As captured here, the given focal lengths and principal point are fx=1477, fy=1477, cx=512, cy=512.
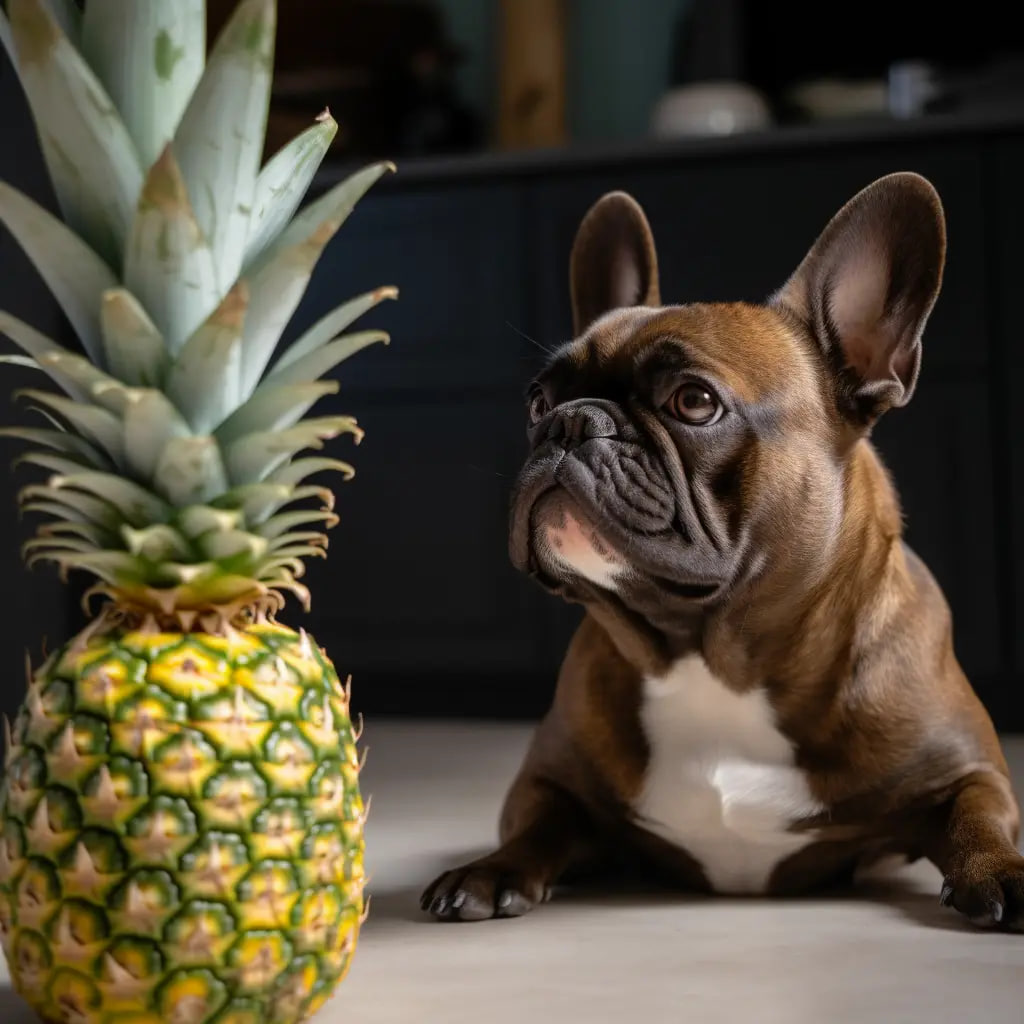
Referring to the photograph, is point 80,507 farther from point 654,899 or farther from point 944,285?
point 944,285

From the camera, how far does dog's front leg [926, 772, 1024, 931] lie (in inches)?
51.2

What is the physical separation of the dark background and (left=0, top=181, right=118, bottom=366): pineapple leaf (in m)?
1.72

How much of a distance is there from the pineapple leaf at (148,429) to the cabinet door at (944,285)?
219 cm

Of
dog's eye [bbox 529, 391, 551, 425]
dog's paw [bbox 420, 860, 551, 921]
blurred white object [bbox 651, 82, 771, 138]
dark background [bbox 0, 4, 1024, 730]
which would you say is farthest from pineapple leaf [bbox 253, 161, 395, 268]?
blurred white object [bbox 651, 82, 771, 138]

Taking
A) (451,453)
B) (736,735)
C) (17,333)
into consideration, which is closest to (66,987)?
(17,333)

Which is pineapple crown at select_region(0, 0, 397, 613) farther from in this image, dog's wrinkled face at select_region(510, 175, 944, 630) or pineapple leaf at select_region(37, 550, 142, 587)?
dog's wrinkled face at select_region(510, 175, 944, 630)

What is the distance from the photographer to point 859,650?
1.43 meters

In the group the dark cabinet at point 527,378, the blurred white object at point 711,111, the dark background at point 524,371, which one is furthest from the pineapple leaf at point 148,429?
the blurred white object at point 711,111

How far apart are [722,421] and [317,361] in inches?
18.8

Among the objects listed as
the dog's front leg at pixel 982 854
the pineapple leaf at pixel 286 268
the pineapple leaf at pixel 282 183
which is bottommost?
the dog's front leg at pixel 982 854

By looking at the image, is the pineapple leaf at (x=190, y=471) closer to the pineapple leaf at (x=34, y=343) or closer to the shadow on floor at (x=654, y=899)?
the pineapple leaf at (x=34, y=343)

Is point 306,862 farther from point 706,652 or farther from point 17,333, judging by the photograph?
point 706,652

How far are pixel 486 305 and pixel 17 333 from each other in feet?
7.60

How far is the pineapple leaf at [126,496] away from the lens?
927 millimetres
